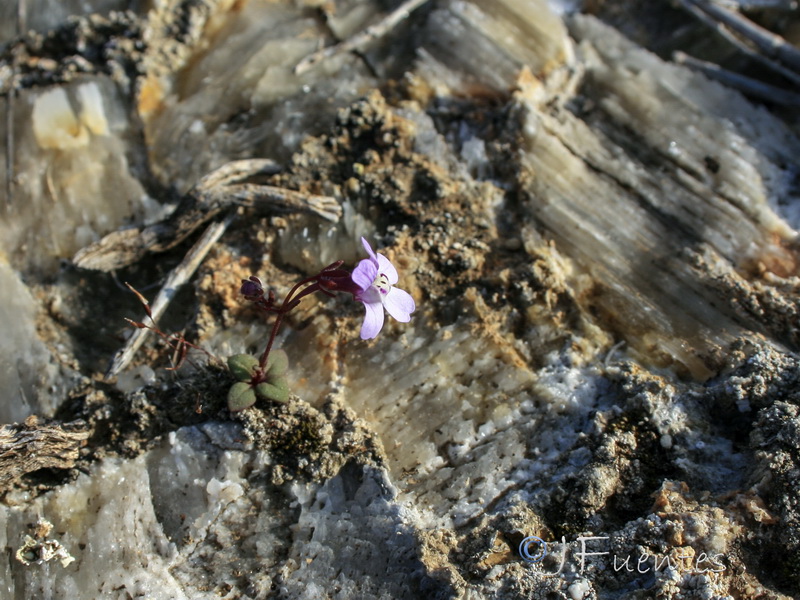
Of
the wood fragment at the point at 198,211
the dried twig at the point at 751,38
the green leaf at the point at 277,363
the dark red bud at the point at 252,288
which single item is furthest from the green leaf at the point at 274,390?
the dried twig at the point at 751,38

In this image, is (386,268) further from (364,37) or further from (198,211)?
(364,37)

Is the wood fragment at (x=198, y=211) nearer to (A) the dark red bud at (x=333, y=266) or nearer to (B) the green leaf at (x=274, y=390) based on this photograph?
(A) the dark red bud at (x=333, y=266)

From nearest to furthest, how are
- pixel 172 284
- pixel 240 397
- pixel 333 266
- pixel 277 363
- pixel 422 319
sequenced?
pixel 333 266, pixel 240 397, pixel 277 363, pixel 422 319, pixel 172 284

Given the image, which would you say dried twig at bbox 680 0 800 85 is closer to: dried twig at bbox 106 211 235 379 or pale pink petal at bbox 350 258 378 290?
pale pink petal at bbox 350 258 378 290

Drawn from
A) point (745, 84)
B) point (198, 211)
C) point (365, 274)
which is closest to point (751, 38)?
point (745, 84)

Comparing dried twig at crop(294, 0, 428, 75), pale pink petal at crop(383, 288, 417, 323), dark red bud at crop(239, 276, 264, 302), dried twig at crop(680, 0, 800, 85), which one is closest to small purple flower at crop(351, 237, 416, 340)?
pale pink petal at crop(383, 288, 417, 323)

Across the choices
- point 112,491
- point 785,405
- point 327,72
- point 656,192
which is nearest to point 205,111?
point 327,72
